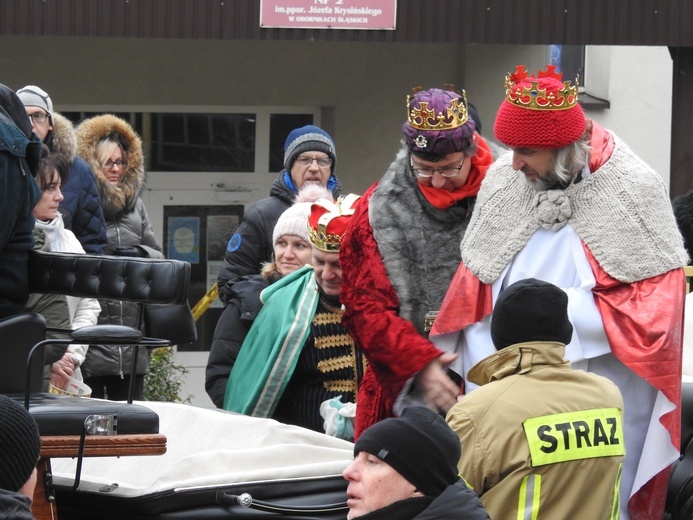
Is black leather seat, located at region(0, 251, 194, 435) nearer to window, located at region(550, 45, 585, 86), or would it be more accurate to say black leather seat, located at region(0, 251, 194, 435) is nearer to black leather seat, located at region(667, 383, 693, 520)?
black leather seat, located at region(667, 383, 693, 520)

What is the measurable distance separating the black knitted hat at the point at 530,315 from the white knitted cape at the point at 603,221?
0.66 meters

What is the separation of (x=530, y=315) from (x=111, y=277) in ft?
4.32

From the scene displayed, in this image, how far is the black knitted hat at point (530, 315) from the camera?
3.49 m

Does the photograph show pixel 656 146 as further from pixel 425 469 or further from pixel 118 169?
pixel 425 469

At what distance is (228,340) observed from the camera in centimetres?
548

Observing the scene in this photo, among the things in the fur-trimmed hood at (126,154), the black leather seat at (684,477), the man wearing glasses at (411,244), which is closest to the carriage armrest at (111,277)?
the man wearing glasses at (411,244)

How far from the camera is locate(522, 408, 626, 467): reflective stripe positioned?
3338mm

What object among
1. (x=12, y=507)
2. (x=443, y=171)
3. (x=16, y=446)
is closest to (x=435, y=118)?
(x=443, y=171)

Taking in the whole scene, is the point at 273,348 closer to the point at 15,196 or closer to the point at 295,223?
the point at 295,223

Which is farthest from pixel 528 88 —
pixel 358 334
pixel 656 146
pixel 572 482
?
pixel 656 146

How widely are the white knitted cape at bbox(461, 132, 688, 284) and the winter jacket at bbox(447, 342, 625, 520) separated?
2.38 ft

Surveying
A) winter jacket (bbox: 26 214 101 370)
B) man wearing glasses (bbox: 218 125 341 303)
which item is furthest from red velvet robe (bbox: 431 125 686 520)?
man wearing glasses (bbox: 218 125 341 303)

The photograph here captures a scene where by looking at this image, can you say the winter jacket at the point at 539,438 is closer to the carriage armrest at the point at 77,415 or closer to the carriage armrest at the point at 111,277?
the carriage armrest at the point at 77,415

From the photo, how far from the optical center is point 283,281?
5.20m
